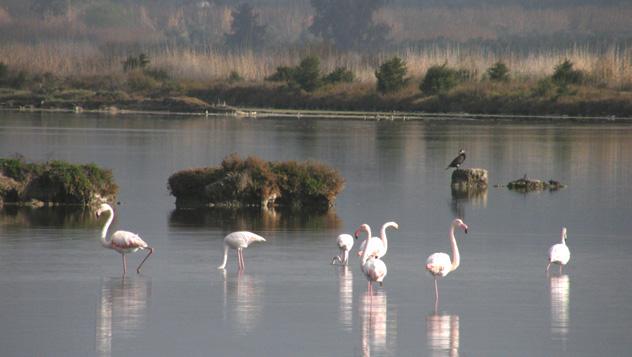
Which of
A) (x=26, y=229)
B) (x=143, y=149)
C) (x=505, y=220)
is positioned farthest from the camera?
(x=143, y=149)

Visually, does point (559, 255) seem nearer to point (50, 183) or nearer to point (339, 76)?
point (50, 183)

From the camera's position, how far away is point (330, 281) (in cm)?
1675

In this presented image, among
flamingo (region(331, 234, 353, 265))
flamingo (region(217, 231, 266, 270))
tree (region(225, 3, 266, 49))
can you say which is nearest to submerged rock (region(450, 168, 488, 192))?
flamingo (region(331, 234, 353, 265))

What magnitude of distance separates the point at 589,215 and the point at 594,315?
36.7 ft

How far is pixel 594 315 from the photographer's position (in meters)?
14.6

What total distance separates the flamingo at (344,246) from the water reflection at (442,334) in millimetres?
3454

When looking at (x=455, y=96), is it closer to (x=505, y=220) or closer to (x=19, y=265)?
(x=505, y=220)

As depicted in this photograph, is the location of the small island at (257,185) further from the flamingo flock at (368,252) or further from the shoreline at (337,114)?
the shoreline at (337,114)

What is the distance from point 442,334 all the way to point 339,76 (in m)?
69.0

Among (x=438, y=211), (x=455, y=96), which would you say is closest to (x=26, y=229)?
(x=438, y=211)

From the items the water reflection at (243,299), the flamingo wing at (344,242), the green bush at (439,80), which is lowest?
the water reflection at (243,299)

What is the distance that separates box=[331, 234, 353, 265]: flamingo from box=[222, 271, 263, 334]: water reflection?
56.6 inches

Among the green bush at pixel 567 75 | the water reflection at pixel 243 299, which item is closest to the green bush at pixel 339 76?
the green bush at pixel 567 75

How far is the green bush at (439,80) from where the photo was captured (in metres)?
72.8
